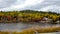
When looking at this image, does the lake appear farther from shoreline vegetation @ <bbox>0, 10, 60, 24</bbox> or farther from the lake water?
shoreline vegetation @ <bbox>0, 10, 60, 24</bbox>

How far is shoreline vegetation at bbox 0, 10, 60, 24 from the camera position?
4988mm

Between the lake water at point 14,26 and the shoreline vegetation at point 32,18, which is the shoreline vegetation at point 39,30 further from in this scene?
the lake water at point 14,26

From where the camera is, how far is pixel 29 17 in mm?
5145

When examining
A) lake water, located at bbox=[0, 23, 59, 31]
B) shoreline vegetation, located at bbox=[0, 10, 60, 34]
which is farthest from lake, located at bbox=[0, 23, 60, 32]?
shoreline vegetation, located at bbox=[0, 10, 60, 34]

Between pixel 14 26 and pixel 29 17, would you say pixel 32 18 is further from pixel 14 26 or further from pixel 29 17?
pixel 14 26

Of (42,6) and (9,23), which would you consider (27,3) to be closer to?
(42,6)

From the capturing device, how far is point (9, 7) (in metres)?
5.17

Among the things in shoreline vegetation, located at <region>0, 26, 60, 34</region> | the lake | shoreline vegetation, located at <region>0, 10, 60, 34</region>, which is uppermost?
shoreline vegetation, located at <region>0, 10, 60, 34</region>

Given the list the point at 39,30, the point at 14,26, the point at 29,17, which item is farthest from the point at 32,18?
the point at 14,26

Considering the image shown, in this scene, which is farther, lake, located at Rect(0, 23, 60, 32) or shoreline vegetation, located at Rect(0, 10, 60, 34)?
shoreline vegetation, located at Rect(0, 10, 60, 34)

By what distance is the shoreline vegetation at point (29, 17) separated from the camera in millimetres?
4988

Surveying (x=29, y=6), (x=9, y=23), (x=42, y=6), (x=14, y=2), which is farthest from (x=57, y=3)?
(x=9, y=23)

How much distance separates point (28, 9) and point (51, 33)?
3.94 feet

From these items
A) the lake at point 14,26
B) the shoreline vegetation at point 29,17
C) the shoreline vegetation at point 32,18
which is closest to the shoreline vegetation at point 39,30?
the shoreline vegetation at point 32,18
